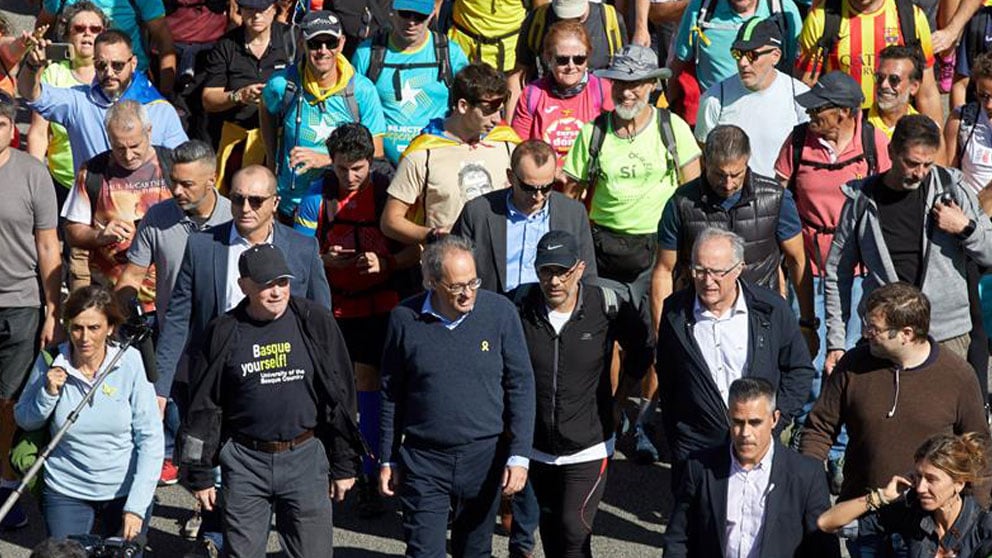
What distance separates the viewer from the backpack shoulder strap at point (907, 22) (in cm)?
1176

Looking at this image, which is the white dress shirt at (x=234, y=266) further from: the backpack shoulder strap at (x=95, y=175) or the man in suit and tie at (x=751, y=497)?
the man in suit and tie at (x=751, y=497)

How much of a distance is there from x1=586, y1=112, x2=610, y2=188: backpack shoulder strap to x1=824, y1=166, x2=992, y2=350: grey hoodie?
1420 millimetres

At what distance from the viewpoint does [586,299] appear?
8938 millimetres

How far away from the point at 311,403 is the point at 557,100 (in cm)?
320

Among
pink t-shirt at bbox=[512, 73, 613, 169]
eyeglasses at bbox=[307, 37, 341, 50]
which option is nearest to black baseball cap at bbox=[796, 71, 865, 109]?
pink t-shirt at bbox=[512, 73, 613, 169]

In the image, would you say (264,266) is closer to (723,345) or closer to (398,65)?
(723,345)

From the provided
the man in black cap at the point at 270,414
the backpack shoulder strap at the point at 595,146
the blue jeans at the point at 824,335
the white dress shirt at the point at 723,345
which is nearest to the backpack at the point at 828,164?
the blue jeans at the point at 824,335

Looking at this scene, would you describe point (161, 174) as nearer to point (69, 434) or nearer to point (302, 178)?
point (302, 178)

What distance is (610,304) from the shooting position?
8945 mm

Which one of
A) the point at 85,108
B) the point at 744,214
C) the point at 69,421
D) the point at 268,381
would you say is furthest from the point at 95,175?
the point at 744,214

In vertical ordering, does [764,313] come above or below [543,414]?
above

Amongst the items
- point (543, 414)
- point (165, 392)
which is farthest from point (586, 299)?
point (165, 392)

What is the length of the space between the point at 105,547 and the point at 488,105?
11.1 feet

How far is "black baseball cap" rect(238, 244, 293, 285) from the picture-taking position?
8.34 metres
